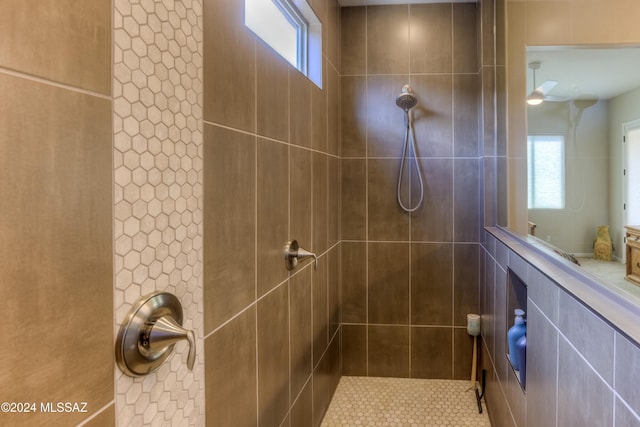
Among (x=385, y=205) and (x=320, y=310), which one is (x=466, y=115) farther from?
(x=320, y=310)

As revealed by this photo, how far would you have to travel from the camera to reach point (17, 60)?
50 cm

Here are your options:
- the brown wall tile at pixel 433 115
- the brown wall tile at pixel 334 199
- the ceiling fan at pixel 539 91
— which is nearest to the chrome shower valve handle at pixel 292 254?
the brown wall tile at pixel 334 199

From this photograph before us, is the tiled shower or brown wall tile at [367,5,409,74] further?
brown wall tile at [367,5,409,74]

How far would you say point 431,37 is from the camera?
2.57 metres

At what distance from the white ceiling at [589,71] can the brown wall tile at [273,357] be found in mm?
1171

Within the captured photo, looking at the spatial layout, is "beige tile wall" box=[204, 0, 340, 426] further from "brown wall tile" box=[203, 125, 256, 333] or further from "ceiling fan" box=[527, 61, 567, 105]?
"ceiling fan" box=[527, 61, 567, 105]

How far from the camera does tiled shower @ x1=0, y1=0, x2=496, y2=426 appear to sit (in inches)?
21.5

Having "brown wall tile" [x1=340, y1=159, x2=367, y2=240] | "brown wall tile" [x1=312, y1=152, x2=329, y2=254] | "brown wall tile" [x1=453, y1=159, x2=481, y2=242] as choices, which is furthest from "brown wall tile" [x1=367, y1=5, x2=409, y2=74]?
"brown wall tile" [x1=312, y1=152, x2=329, y2=254]

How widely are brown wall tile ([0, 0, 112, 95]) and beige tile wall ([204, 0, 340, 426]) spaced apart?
1.12ft

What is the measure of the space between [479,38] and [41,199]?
2.60 metres

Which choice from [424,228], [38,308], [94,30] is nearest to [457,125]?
[424,228]

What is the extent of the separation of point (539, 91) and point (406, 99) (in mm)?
1027

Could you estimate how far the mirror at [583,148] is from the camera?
35.9 inches

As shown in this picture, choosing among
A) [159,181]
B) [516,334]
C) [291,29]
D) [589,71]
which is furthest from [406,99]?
[159,181]
